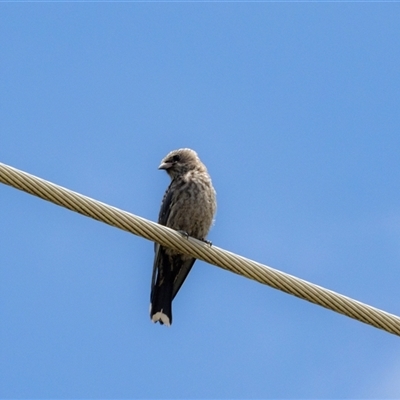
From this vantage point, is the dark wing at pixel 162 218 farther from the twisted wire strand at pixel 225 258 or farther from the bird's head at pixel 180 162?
the twisted wire strand at pixel 225 258

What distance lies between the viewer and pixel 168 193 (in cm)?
1110

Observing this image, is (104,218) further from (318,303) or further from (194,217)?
(194,217)

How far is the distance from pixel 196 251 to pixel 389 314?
64.8 inches

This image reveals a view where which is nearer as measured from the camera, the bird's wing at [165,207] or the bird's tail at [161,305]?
the bird's tail at [161,305]

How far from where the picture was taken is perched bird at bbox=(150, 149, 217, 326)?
1066cm

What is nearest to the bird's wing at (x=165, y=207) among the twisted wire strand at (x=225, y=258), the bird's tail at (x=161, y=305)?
the bird's tail at (x=161, y=305)

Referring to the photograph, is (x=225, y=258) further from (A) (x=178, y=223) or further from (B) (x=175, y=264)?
(B) (x=175, y=264)

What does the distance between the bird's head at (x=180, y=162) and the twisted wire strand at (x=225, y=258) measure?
3671 mm

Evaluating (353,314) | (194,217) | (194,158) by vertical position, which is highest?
(194,158)

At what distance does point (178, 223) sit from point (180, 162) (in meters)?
1.13

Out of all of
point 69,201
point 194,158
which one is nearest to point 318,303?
point 69,201

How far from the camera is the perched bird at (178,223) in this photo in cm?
1066

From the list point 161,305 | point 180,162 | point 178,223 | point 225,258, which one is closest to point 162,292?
point 161,305

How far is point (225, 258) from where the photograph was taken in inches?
306
